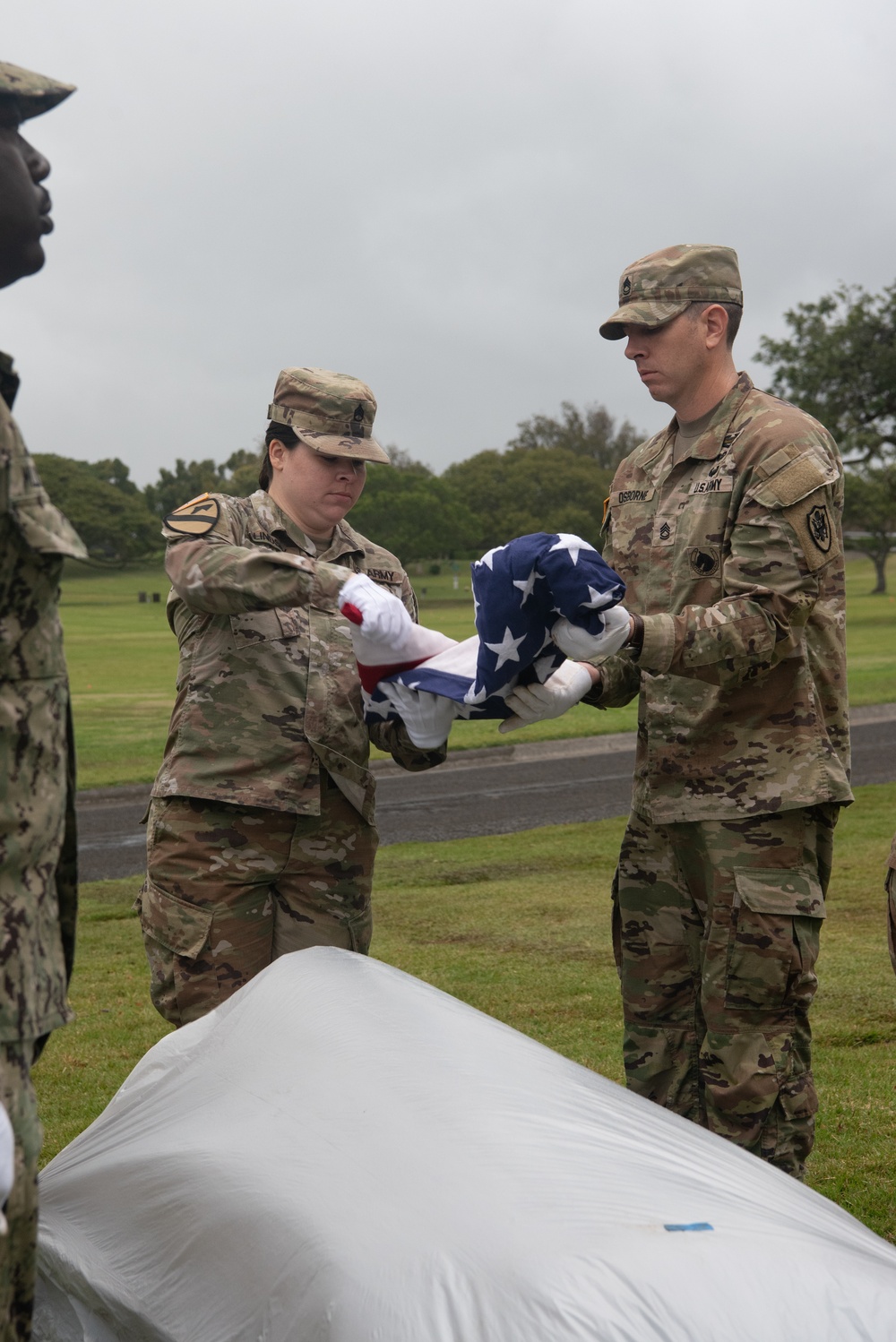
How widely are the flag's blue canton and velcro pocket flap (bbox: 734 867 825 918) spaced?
85 cm

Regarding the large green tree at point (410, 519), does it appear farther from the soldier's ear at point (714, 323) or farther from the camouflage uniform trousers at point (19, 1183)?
the camouflage uniform trousers at point (19, 1183)

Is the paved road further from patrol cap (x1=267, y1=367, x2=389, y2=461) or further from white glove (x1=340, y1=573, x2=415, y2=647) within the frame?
white glove (x1=340, y1=573, x2=415, y2=647)

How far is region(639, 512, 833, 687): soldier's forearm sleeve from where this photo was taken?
10.5 feet

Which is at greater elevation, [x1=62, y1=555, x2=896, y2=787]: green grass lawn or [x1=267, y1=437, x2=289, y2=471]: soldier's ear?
[x1=267, y1=437, x2=289, y2=471]: soldier's ear

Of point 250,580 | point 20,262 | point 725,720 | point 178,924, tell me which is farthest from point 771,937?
point 20,262

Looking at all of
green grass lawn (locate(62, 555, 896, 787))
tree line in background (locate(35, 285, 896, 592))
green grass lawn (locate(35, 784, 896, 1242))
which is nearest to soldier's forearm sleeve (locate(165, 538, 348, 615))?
green grass lawn (locate(35, 784, 896, 1242))

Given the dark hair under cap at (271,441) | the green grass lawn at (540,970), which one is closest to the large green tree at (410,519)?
the green grass lawn at (540,970)

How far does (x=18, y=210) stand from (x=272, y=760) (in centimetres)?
173

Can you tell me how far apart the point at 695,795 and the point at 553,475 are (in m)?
81.1

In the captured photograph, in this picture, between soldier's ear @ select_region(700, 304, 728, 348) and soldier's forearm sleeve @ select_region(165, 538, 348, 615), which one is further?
soldier's ear @ select_region(700, 304, 728, 348)

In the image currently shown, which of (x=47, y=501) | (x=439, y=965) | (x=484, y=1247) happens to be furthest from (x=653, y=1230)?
(x=439, y=965)

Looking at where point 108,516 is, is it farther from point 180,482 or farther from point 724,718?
point 724,718

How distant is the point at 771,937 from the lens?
3.34 m

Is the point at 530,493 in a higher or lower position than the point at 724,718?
higher
